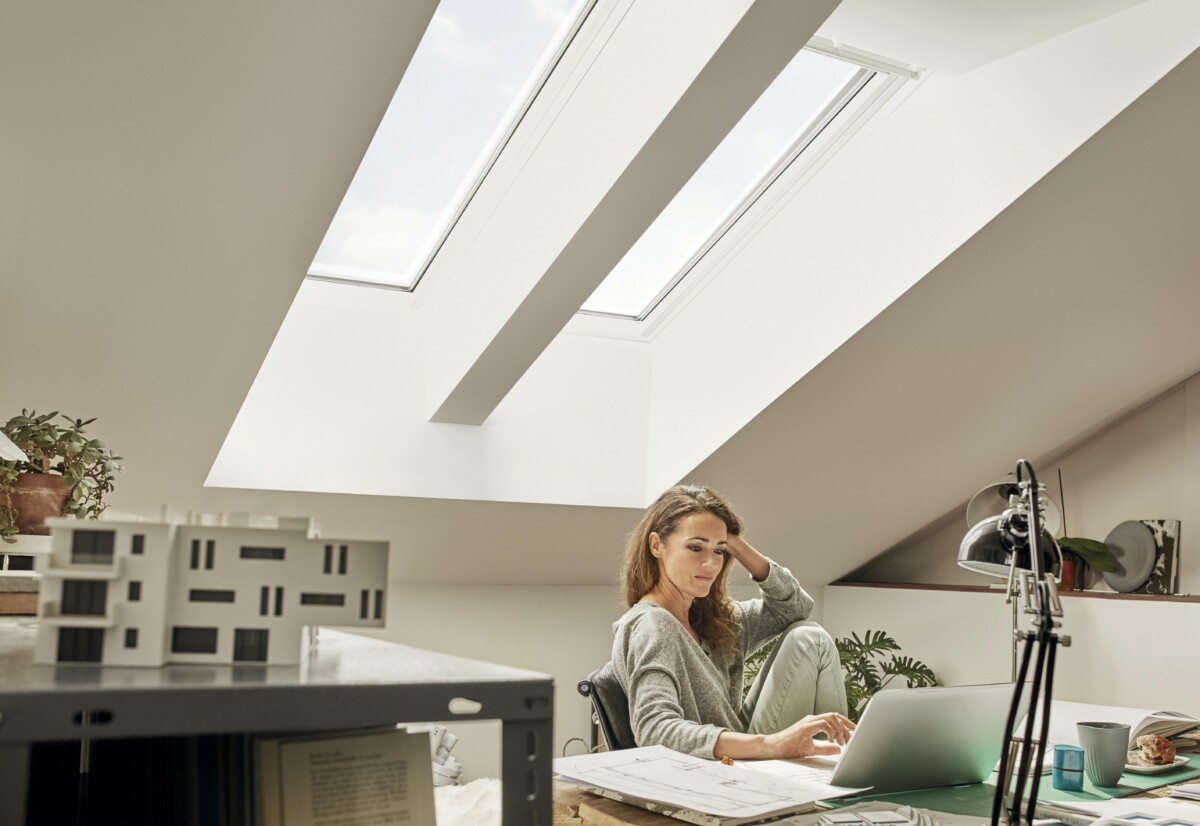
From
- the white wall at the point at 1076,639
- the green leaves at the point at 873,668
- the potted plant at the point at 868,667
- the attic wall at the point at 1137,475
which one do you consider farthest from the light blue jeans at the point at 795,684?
the attic wall at the point at 1137,475

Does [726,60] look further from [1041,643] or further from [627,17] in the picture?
[1041,643]

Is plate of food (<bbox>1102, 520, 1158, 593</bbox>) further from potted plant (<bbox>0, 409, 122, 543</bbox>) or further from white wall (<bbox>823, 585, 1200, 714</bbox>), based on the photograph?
potted plant (<bbox>0, 409, 122, 543</bbox>)

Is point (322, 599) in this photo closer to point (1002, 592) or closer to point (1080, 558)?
point (1080, 558)

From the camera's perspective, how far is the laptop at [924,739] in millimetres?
1530

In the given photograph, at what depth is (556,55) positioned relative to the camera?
121 inches

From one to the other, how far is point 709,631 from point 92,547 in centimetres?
200

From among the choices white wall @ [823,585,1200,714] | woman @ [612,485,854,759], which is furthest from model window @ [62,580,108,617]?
white wall @ [823,585,1200,714]

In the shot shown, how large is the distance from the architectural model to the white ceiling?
4.73 feet

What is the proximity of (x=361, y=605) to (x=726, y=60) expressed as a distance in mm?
1848

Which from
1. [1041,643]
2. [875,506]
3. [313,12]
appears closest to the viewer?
[1041,643]

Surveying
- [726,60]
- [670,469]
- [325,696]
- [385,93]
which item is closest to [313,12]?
[385,93]

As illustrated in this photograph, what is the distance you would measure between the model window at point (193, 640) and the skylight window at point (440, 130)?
98.2 inches

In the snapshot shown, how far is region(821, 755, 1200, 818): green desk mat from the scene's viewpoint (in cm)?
151

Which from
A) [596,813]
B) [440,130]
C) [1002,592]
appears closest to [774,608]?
[596,813]
